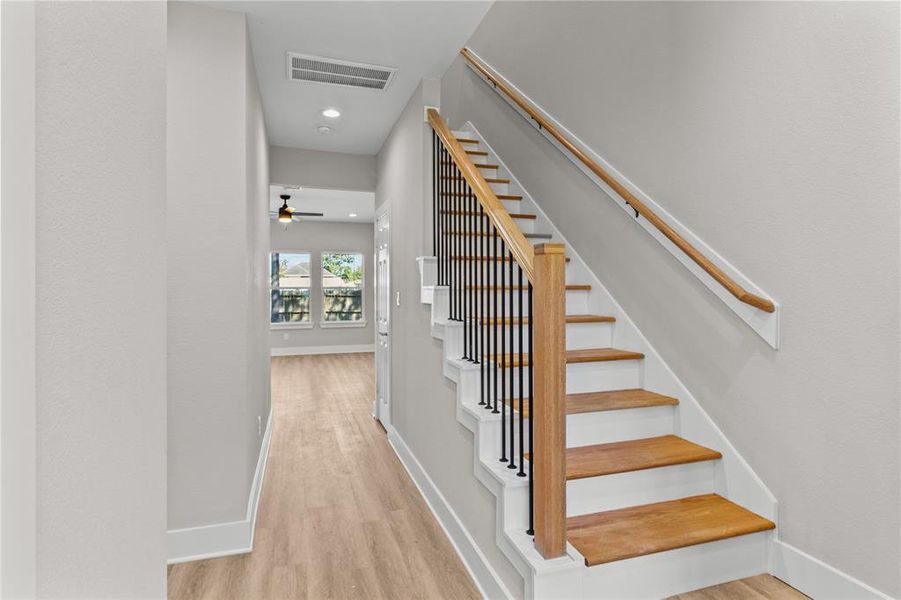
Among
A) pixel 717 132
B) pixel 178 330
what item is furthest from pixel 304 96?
pixel 717 132

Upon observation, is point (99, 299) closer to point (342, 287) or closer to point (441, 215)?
point (441, 215)

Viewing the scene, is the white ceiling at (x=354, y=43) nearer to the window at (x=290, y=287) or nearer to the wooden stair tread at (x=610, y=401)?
the wooden stair tread at (x=610, y=401)

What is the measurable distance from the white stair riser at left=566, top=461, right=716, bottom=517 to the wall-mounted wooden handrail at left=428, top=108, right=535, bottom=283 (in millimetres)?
928

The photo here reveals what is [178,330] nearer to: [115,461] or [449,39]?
[115,461]

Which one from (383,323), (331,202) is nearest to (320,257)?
(331,202)

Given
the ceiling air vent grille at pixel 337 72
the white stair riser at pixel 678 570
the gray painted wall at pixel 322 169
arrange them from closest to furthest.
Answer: the white stair riser at pixel 678 570 < the ceiling air vent grille at pixel 337 72 < the gray painted wall at pixel 322 169

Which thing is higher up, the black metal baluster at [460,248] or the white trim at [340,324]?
the black metal baluster at [460,248]

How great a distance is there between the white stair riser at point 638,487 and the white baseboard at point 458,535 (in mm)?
408

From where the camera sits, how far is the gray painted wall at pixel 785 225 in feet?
5.18

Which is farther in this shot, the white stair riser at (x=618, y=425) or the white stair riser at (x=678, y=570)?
the white stair riser at (x=618, y=425)

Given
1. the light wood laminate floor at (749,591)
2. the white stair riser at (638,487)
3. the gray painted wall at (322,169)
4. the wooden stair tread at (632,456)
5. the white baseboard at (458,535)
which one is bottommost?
the white baseboard at (458,535)

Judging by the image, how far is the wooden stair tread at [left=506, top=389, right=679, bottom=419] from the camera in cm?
222

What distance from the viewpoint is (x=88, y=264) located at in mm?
708

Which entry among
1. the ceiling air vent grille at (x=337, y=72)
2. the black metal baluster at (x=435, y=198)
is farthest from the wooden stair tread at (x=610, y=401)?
the ceiling air vent grille at (x=337, y=72)
